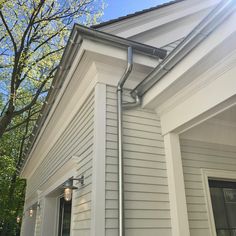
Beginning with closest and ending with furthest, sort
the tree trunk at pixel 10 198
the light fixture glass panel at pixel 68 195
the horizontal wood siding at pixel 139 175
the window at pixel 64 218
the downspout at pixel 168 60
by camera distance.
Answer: the downspout at pixel 168 60 < the horizontal wood siding at pixel 139 175 < the light fixture glass panel at pixel 68 195 < the window at pixel 64 218 < the tree trunk at pixel 10 198

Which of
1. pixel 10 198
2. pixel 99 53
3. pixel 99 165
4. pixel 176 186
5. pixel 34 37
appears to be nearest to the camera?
pixel 99 165

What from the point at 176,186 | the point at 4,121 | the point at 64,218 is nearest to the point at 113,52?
the point at 176,186

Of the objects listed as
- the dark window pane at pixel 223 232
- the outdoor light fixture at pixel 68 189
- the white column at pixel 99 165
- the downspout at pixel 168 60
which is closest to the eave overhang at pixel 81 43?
the downspout at pixel 168 60

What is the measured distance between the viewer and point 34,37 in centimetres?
1088

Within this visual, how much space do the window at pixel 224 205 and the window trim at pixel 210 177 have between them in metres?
0.10

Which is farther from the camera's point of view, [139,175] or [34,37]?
[34,37]

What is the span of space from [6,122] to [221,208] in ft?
25.6

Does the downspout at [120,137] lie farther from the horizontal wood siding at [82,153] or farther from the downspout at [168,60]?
the horizontal wood siding at [82,153]

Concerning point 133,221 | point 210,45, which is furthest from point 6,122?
point 210,45

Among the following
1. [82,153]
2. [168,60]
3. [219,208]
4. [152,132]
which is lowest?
[219,208]

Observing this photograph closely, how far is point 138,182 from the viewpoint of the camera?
10.4 feet

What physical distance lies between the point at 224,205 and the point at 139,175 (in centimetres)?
135

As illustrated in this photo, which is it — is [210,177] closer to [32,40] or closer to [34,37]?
[32,40]

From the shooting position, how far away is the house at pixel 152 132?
2689mm
